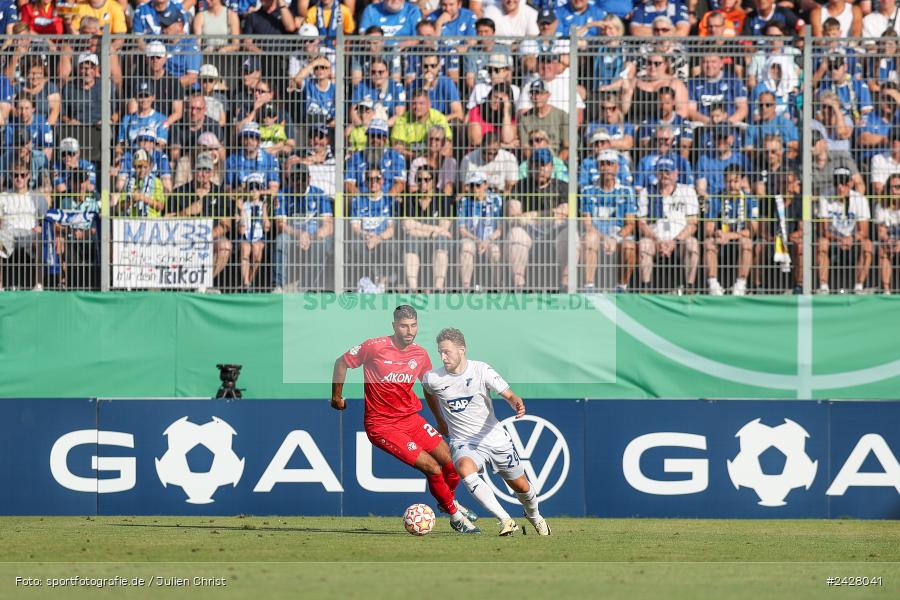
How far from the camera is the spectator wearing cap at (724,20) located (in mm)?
19312

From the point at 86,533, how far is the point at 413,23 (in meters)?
9.16

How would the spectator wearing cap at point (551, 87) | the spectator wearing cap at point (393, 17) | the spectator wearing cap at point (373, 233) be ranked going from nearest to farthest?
1. the spectator wearing cap at point (373, 233)
2. the spectator wearing cap at point (551, 87)
3. the spectator wearing cap at point (393, 17)

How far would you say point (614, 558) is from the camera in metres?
11.0

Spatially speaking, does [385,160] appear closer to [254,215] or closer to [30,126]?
[254,215]

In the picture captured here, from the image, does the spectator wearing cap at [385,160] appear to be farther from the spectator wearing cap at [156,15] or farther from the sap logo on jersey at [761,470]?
the sap logo on jersey at [761,470]

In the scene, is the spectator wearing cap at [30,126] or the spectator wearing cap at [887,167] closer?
the spectator wearing cap at [30,126]

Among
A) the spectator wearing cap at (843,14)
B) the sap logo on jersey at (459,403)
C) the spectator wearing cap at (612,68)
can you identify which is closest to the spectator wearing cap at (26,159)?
the spectator wearing cap at (612,68)

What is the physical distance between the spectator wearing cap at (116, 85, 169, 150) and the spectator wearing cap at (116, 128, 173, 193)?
2.1 inches

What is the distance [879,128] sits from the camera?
1739 centimetres

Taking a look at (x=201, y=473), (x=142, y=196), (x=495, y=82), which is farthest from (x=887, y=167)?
(x=142, y=196)

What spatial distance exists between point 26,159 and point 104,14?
9.54ft

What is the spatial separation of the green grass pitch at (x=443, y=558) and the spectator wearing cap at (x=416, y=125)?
497cm

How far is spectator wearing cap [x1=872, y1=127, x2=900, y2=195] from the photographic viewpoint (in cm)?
1731

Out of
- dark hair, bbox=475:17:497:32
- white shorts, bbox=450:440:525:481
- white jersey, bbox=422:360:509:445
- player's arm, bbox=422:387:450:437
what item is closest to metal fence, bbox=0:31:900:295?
dark hair, bbox=475:17:497:32
